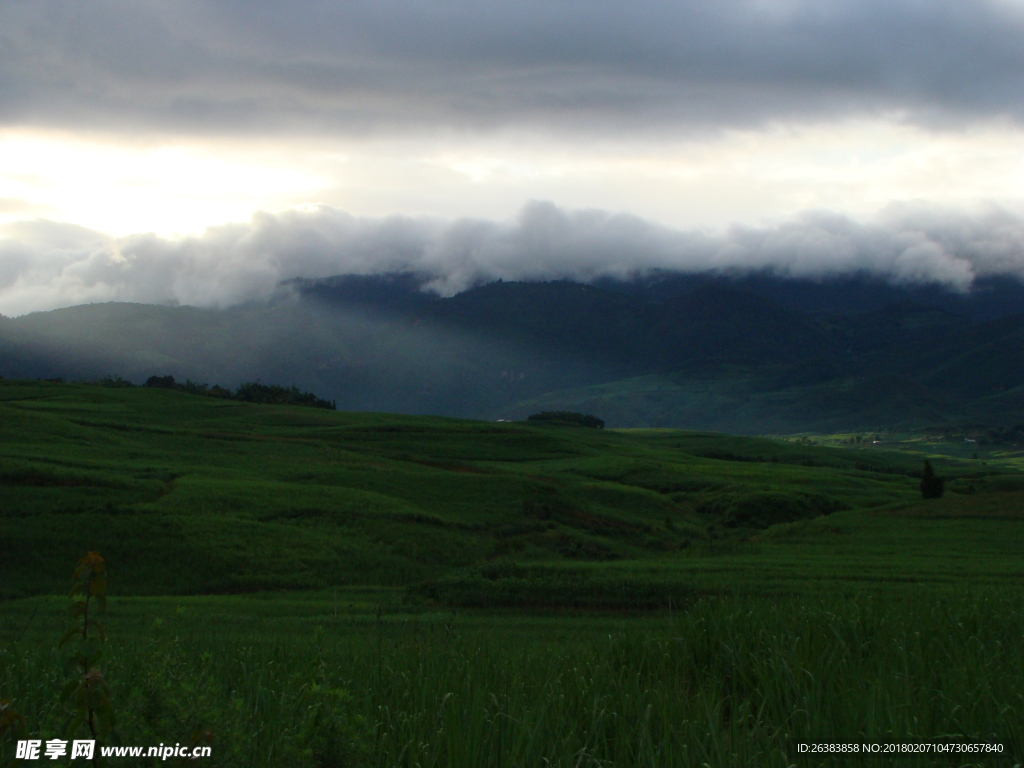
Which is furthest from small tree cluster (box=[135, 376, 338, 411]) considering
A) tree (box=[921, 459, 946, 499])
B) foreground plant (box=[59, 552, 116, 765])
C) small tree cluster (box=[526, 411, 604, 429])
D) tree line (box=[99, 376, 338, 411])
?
foreground plant (box=[59, 552, 116, 765])

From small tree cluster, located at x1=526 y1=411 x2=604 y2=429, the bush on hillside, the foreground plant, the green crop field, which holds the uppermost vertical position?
the foreground plant

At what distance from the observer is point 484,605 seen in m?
24.6

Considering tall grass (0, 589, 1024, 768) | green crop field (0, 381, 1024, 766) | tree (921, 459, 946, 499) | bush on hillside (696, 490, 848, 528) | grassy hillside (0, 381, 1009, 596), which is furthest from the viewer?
tree (921, 459, 946, 499)

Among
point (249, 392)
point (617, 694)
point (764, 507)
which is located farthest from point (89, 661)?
point (249, 392)

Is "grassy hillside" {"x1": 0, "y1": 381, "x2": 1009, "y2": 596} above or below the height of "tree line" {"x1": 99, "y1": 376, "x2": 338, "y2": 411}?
below

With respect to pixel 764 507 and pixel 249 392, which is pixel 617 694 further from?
pixel 249 392

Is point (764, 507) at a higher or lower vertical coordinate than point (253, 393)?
lower

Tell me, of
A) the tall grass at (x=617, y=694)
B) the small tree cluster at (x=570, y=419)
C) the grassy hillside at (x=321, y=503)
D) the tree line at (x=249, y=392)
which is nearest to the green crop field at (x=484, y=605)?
the tall grass at (x=617, y=694)

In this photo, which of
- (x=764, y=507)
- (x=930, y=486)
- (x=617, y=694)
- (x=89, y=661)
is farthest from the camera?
(x=930, y=486)

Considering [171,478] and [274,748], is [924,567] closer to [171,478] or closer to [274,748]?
[274,748]

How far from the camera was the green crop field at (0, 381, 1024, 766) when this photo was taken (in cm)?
537

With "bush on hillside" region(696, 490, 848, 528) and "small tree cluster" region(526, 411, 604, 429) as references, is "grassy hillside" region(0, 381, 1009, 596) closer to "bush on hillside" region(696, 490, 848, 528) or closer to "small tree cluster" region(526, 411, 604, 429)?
"bush on hillside" region(696, 490, 848, 528)

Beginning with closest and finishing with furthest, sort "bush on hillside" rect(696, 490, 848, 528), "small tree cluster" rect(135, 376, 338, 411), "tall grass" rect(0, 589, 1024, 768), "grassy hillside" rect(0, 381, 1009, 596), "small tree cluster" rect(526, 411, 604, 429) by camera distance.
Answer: "tall grass" rect(0, 589, 1024, 768)
"grassy hillside" rect(0, 381, 1009, 596)
"bush on hillside" rect(696, 490, 848, 528)
"small tree cluster" rect(135, 376, 338, 411)
"small tree cluster" rect(526, 411, 604, 429)

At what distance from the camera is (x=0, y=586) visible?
27125mm
